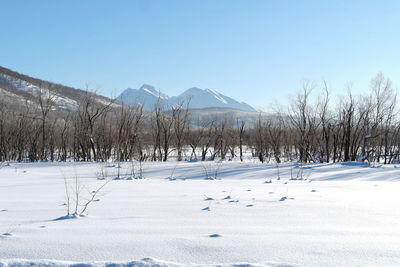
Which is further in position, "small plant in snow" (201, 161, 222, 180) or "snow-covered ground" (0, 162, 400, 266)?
"small plant in snow" (201, 161, 222, 180)

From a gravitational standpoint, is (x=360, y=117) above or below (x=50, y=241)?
above

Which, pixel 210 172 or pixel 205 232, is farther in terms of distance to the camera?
pixel 210 172

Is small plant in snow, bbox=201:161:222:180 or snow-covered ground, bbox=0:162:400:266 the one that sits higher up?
snow-covered ground, bbox=0:162:400:266

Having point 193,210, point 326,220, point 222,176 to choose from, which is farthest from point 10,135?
point 326,220

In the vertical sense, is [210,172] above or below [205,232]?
below

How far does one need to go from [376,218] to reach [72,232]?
2781 mm

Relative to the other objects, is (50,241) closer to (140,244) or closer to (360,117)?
(140,244)

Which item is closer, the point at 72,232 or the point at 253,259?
the point at 253,259

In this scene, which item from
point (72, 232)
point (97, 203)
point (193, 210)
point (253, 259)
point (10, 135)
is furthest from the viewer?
point (10, 135)

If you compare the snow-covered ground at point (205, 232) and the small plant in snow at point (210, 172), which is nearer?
the snow-covered ground at point (205, 232)

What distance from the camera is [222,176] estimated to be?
9.11m

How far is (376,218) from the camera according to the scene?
2.71 m

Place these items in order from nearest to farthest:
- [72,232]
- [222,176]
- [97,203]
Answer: [72,232] < [97,203] < [222,176]

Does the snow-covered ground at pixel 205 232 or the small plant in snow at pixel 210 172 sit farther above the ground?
the snow-covered ground at pixel 205 232
